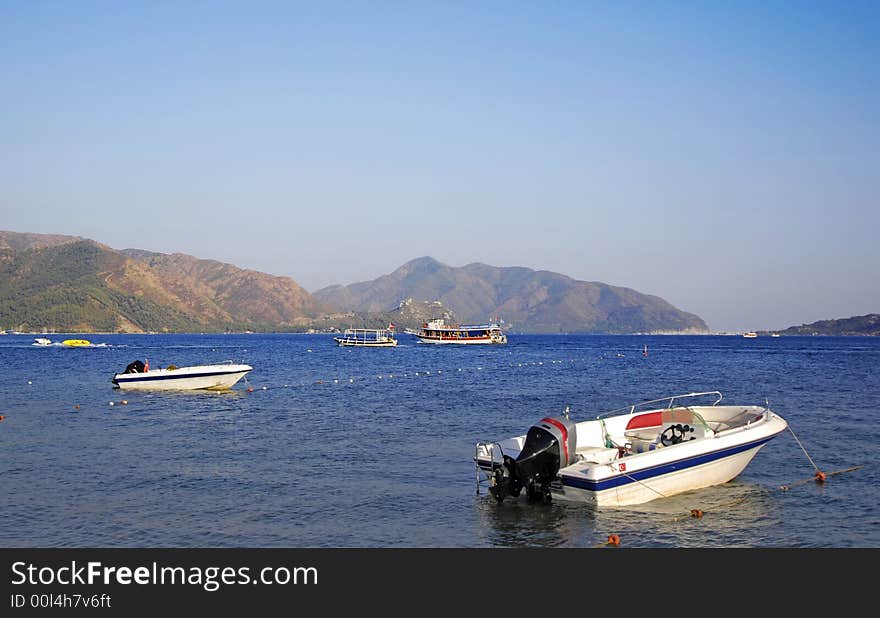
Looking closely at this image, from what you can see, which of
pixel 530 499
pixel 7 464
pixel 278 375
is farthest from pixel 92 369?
pixel 530 499

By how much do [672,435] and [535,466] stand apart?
233 inches

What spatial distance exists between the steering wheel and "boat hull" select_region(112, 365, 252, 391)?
34.1 metres

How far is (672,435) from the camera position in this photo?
2411 cm

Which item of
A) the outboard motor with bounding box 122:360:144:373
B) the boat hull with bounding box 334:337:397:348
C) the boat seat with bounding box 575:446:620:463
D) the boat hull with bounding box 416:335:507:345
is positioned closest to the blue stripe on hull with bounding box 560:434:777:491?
the boat seat with bounding box 575:446:620:463

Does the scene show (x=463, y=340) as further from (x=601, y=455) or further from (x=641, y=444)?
(x=601, y=455)

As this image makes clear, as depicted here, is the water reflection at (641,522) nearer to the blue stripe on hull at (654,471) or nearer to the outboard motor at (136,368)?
the blue stripe on hull at (654,471)

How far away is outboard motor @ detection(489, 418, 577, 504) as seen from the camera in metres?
20.3

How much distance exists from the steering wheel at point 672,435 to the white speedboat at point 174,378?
34.1 meters

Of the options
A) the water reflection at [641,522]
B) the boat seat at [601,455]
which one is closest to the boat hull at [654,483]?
the water reflection at [641,522]

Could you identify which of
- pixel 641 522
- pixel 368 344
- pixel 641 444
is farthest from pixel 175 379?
pixel 368 344

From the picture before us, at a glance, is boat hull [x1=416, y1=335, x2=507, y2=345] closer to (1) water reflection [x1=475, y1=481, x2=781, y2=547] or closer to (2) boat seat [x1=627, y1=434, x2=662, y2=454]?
(2) boat seat [x1=627, y1=434, x2=662, y2=454]

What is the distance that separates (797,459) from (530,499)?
12618mm

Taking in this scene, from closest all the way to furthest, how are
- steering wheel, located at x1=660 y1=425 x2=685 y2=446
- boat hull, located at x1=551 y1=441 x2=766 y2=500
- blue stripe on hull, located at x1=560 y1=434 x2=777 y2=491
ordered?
blue stripe on hull, located at x1=560 y1=434 x2=777 y2=491 → boat hull, located at x1=551 y1=441 x2=766 y2=500 → steering wheel, located at x1=660 y1=425 x2=685 y2=446
